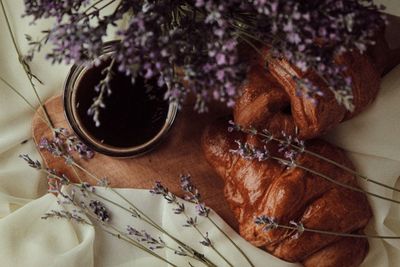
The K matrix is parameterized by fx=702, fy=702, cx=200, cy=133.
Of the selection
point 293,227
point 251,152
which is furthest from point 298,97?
point 293,227

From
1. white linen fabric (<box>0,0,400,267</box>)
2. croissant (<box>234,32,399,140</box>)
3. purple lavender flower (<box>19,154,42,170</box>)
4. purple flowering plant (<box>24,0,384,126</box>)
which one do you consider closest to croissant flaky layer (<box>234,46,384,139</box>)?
croissant (<box>234,32,399,140</box>)

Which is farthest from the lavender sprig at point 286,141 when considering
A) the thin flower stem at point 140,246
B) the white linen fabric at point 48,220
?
the thin flower stem at point 140,246

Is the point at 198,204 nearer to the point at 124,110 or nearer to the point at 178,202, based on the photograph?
the point at 178,202

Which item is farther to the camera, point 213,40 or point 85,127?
point 85,127

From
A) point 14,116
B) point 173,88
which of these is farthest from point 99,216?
point 173,88

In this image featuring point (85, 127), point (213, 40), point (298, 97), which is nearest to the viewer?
point (213, 40)

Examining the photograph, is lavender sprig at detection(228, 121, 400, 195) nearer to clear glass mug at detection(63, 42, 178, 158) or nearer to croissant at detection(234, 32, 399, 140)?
croissant at detection(234, 32, 399, 140)

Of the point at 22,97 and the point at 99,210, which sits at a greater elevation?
the point at 22,97
